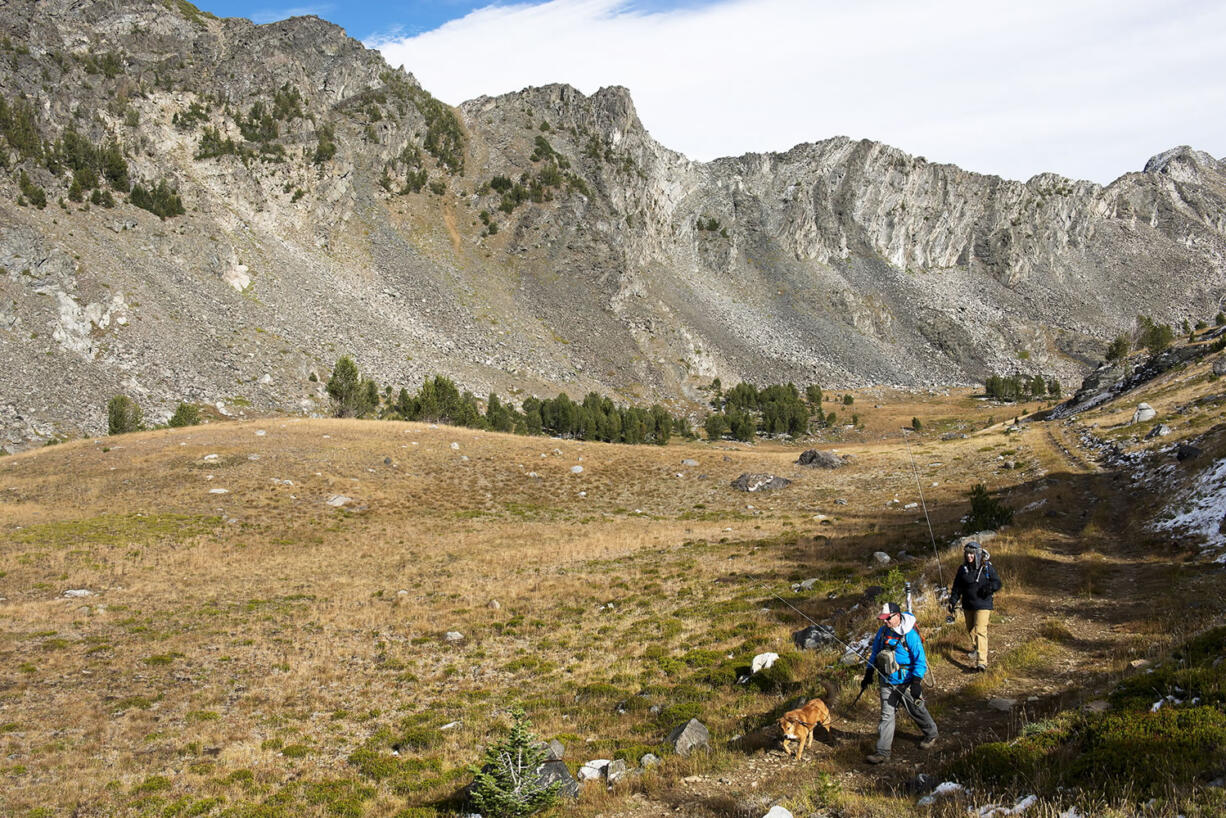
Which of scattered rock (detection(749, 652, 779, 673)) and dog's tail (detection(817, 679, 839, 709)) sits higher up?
dog's tail (detection(817, 679, 839, 709))

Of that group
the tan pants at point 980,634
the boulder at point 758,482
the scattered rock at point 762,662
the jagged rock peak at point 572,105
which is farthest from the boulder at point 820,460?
the jagged rock peak at point 572,105

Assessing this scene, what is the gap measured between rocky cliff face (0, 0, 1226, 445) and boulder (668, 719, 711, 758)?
7265 centimetres

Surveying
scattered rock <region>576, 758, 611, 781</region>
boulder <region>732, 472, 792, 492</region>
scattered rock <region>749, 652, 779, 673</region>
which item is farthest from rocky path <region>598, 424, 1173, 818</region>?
boulder <region>732, 472, 792, 492</region>

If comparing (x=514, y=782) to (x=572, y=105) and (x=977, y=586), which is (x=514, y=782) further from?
(x=572, y=105)

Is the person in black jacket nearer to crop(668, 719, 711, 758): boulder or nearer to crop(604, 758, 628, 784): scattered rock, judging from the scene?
crop(668, 719, 711, 758): boulder

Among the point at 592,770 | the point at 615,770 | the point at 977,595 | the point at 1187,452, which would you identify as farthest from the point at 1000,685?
the point at 1187,452

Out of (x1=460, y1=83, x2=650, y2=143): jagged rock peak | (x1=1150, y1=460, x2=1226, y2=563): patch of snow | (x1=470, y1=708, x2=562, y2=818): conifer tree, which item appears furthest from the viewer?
(x1=460, y1=83, x2=650, y2=143): jagged rock peak

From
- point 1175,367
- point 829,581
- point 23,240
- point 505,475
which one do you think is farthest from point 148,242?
point 1175,367

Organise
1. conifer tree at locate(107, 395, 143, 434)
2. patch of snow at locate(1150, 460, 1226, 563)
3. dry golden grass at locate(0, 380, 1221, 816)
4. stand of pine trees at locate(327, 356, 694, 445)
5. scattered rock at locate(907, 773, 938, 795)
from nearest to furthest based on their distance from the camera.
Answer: scattered rock at locate(907, 773, 938, 795) < dry golden grass at locate(0, 380, 1221, 816) < patch of snow at locate(1150, 460, 1226, 563) < conifer tree at locate(107, 395, 143, 434) < stand of pine trees at locate(327, 356, 694, 445)

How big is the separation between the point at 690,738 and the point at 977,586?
6.25m

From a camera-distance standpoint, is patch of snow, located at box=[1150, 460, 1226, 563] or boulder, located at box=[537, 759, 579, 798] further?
patch of snow, located at box=[1150, 460, 1226, 563]

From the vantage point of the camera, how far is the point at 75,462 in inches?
1676

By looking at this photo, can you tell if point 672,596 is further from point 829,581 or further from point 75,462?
point 75,462

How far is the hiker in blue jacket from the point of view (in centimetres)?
935
